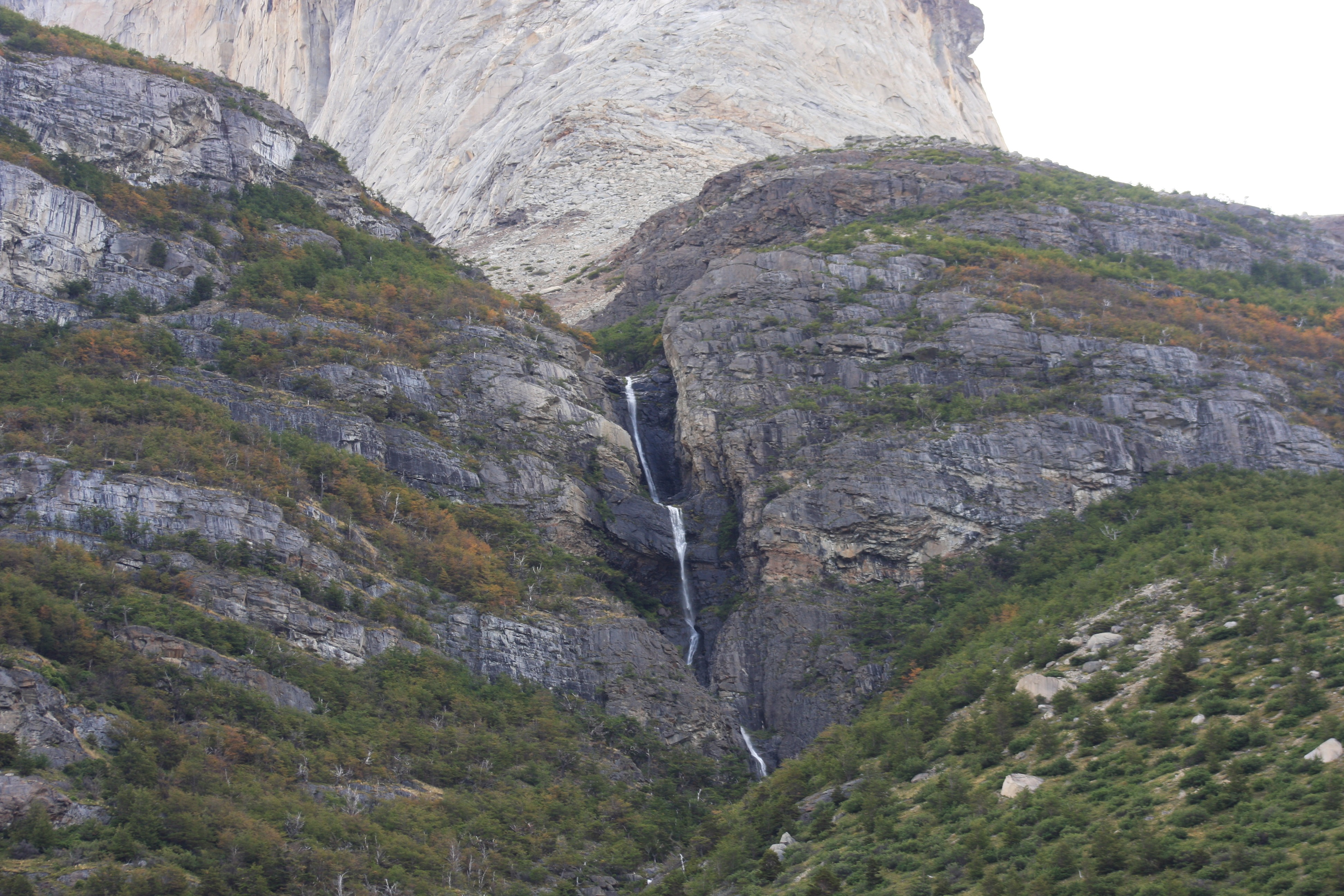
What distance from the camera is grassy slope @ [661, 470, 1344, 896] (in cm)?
3102

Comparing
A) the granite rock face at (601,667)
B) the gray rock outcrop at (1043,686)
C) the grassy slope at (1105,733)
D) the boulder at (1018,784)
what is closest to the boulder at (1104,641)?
Result: the grassy slope at (1105,733)

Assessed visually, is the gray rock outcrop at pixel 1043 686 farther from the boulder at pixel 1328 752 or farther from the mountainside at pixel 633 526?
the boulder at pixel 1328 752

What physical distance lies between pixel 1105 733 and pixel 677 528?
123 feet

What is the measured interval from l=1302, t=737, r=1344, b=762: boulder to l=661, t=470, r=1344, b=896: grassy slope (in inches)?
10.5

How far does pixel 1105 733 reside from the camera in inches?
1604

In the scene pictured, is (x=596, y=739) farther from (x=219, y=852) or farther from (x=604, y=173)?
(x=604, y=173)

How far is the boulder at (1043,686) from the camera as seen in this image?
47.2m

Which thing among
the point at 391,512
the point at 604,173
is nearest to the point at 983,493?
the point at 391,512

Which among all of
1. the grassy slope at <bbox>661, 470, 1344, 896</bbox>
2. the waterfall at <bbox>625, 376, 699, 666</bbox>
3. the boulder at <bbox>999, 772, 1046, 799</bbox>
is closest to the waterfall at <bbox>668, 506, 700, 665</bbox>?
the waterfall at <bbox>625, 376, 699, 666</bbox>

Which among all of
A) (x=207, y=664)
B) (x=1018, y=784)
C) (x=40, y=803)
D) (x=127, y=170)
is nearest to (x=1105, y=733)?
(x=1018, y=784)

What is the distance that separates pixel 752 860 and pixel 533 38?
12868 cm

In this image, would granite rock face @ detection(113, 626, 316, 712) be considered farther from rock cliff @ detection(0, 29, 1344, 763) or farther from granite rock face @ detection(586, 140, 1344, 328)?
granite rock face @ detection(586, 140, 1344, 328)

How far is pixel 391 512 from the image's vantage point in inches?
2584

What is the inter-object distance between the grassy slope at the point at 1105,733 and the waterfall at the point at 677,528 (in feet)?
30.3
